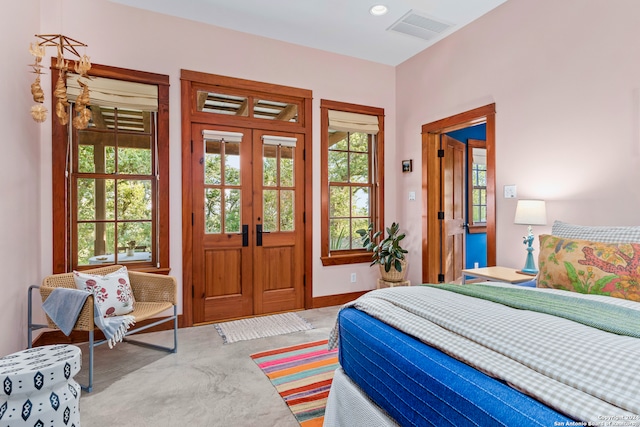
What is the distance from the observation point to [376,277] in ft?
14.8

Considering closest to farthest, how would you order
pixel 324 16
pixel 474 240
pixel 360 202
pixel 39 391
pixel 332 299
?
pixel 39 391, pixel 324 16, pixel 332 299, pixel 360 202, pixel 474 240

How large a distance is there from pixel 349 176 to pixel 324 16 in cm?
181

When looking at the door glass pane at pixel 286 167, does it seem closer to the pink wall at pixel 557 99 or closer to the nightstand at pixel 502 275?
the pink wall at pixel 557 99

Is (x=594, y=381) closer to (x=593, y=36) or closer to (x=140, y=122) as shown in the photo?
(x=593, y=36)

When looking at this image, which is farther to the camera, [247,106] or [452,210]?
[452,210]

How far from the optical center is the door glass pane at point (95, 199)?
312 cm

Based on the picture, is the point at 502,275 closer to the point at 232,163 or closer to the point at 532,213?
the point at 532,213

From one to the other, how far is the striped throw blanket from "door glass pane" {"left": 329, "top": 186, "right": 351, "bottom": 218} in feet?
8.59

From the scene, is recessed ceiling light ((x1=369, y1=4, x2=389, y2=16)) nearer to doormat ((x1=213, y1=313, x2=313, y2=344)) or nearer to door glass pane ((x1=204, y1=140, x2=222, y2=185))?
door glass pane ((x1=204, y1=140, x2=222, y2=185))

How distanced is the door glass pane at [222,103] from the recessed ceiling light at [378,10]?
156 cm

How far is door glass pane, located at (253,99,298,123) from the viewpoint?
3.85 m

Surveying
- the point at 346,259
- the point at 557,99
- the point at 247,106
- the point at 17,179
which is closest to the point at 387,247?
the point at 346,259

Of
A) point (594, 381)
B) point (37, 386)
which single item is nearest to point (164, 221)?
point (37, 386)

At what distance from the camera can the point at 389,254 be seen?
159 inches
